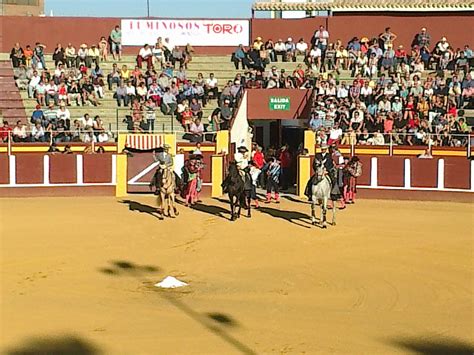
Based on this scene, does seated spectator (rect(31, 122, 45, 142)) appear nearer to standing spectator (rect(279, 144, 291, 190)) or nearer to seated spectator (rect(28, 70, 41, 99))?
seated spectator (rect(28, 70, 41, 99))

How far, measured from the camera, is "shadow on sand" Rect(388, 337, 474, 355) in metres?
10.5

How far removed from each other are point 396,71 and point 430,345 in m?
19.2

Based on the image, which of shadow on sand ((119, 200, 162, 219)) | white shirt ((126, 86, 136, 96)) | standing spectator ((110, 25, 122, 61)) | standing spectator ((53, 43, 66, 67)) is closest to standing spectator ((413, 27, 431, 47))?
white shirt ((126, 86, 136, 96))

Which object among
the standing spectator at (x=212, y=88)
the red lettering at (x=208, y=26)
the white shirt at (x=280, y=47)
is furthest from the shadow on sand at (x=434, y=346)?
the red lettering at (x=208, y=26)

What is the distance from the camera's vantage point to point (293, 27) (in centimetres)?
3244

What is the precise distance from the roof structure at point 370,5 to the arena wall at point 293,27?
0.73ft

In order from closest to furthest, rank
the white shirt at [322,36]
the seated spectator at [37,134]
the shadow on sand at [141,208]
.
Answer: the shadow on sand at [141,208] → the seated spectator at [37,134] → the white shirt at [322,36]

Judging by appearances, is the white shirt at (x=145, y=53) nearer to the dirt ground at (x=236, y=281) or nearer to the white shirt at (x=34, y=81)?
the white shirt at (x=34, y=81)

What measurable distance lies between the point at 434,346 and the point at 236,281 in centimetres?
415

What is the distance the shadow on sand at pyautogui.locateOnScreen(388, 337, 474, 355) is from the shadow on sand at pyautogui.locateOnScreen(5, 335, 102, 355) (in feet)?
11.0

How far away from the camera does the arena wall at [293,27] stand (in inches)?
1254

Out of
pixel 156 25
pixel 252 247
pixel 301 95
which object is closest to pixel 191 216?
pixel 252 247

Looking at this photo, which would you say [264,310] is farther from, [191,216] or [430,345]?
[191,216]

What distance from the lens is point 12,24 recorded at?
32688 mm
